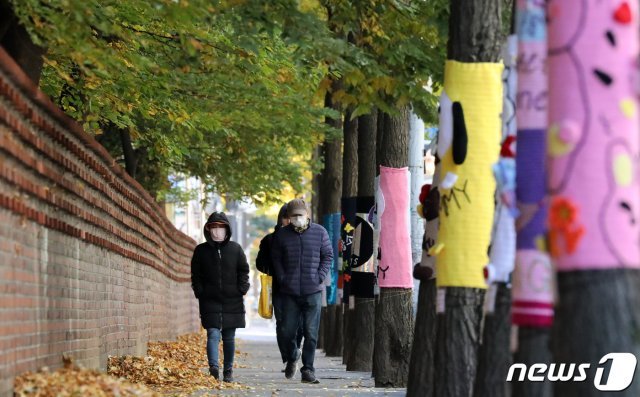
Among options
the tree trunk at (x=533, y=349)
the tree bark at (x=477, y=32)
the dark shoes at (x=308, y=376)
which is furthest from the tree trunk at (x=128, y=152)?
the tree trunk at (x=533, y=349)

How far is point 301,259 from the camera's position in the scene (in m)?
17.3

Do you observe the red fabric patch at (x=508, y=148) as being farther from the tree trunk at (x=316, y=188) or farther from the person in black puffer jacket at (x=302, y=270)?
the tree trunk at (x=316, y=188)

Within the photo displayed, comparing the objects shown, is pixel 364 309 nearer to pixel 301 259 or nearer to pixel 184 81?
pixel 184 81

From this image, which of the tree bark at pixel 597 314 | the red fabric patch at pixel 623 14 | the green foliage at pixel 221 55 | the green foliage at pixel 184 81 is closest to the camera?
the tree bark at pixel 597 314

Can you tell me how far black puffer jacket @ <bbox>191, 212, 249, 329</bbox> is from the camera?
56.1ft

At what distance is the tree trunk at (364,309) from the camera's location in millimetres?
22172

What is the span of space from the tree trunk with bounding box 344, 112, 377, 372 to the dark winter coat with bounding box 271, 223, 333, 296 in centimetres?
488

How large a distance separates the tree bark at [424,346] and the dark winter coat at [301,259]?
5080 mm

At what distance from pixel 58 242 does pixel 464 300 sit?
13.4 feet

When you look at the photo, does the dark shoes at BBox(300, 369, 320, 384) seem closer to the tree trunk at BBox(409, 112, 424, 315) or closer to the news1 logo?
the tree trunk at BBox(409, 112, 424, 315)

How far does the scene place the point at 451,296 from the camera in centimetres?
1052

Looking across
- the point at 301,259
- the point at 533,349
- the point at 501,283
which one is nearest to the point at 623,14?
the point at 533,349

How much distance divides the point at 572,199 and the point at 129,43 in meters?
9.87

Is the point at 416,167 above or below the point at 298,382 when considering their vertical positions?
above
